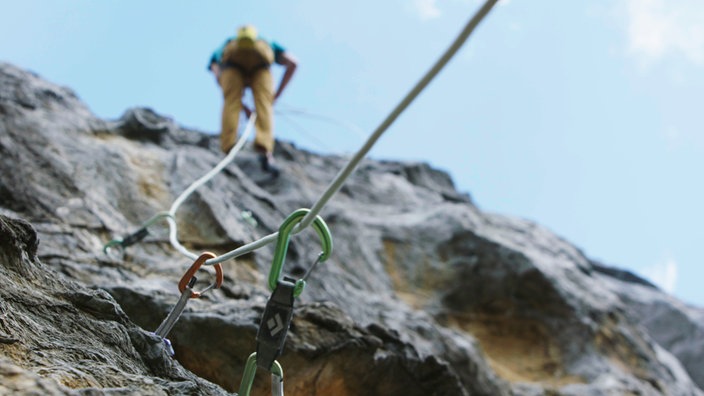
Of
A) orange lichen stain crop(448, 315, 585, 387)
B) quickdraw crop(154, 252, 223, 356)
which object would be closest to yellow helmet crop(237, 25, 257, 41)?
orange lichen stain crop(448, 315, 585, 387)

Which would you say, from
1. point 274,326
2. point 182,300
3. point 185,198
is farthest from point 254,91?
point 274,326

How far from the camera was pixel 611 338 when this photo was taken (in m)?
9.70

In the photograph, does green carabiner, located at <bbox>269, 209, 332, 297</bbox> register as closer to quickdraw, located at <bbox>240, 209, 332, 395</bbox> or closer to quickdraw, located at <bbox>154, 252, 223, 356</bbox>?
quickdraw, located at <bbox>240, 209, 332, 395</bbox>

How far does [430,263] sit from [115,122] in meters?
4.17

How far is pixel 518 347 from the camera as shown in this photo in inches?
379

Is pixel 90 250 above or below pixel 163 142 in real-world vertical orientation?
below

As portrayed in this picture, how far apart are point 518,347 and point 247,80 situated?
181 inches

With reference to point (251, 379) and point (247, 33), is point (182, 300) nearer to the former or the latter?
point (251, 379)

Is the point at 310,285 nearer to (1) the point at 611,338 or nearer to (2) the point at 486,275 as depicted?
(2) the point at 486,275

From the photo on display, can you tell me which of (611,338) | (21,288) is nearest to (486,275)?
(611,338)

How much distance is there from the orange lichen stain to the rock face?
21 mm

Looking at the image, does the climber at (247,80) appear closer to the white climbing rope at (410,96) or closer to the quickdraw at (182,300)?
the quickdraw at (182,300)

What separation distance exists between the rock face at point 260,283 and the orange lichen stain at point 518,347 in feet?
0.07

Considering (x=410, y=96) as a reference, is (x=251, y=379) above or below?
below
